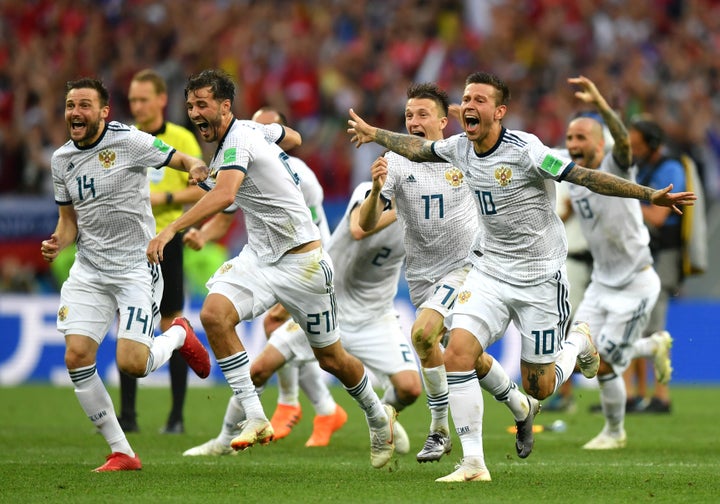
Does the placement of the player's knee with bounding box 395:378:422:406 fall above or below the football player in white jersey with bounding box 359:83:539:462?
below

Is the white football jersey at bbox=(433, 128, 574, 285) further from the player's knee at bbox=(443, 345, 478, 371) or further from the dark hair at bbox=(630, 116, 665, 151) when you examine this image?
the dark hair at bbox=(630, 116, 665, 151)

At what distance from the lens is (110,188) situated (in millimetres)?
8516

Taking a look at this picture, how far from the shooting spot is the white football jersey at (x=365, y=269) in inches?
395

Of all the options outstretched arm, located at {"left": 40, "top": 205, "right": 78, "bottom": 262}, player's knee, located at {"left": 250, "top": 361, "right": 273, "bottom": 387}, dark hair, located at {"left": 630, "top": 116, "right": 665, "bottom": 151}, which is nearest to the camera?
outstretched arm, located at {"left": 40, "top": 205, "right": 78, "bottom": 262}

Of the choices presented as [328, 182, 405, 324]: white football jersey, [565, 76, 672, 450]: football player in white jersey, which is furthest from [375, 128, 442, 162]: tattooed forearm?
[565, 76, 672, 450]: football player in white jersey

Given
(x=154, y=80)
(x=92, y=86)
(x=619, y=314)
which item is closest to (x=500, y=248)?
(x=619, y=314)

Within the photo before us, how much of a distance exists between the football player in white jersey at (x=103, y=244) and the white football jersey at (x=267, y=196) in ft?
1.28

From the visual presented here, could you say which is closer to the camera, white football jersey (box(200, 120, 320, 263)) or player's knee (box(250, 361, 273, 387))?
white football jersey (box(200, 120, 320, 263))

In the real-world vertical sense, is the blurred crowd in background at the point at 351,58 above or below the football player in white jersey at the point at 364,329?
above

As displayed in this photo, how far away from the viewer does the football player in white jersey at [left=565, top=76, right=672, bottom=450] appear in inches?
395

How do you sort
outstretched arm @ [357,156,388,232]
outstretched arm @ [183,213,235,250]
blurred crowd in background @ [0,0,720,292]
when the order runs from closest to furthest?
outstretched arm @ [357,156,388,232] < outstretched arm @ [183,213,235,250] < blurred crowd in background @ [0,0,720,292]

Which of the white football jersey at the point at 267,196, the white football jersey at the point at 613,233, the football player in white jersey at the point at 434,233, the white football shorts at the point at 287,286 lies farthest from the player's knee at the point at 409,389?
the white football jersey at the point at 267,196

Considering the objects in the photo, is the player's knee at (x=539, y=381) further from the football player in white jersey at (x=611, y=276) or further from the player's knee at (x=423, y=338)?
the football player in white jersey at (x=611, y=276)

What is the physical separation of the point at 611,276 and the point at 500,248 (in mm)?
2619
